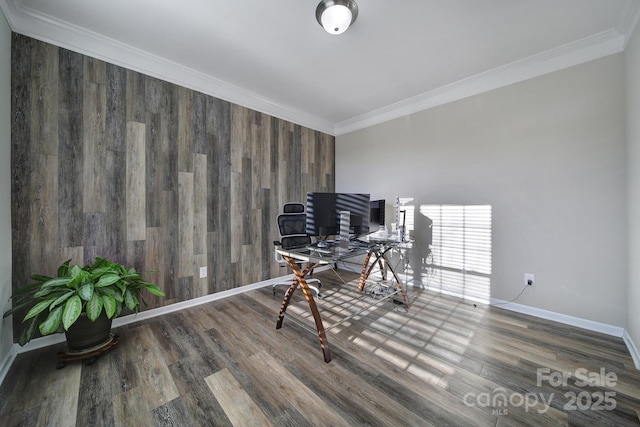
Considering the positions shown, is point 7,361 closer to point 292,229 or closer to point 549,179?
point 292,229

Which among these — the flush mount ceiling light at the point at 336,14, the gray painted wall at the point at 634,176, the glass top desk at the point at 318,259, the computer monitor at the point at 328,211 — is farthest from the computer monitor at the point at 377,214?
the gray painted wall at the point at 634,176

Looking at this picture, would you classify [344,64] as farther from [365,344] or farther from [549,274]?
[549,274]

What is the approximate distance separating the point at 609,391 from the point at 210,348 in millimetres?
2887

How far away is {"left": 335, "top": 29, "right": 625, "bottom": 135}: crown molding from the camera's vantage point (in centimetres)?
209

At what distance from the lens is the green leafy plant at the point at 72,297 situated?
1499mm

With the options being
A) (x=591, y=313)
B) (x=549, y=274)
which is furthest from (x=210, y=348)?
(x=591, y=313)

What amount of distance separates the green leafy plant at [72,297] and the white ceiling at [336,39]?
207 cm

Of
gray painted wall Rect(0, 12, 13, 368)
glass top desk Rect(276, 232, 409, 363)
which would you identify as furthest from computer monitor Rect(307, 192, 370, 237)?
gray painted wall Rect(0, 12, 13, 368)

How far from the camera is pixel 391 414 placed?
1294mm

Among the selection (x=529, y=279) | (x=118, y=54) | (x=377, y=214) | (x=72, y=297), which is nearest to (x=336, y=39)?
(x=377, y=214)

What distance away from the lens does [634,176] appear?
5.95 ft

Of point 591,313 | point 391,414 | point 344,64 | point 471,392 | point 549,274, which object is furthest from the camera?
point 344,64

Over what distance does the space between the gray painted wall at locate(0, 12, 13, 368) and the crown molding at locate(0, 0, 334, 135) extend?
170 mm

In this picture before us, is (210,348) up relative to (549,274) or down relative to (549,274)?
down
